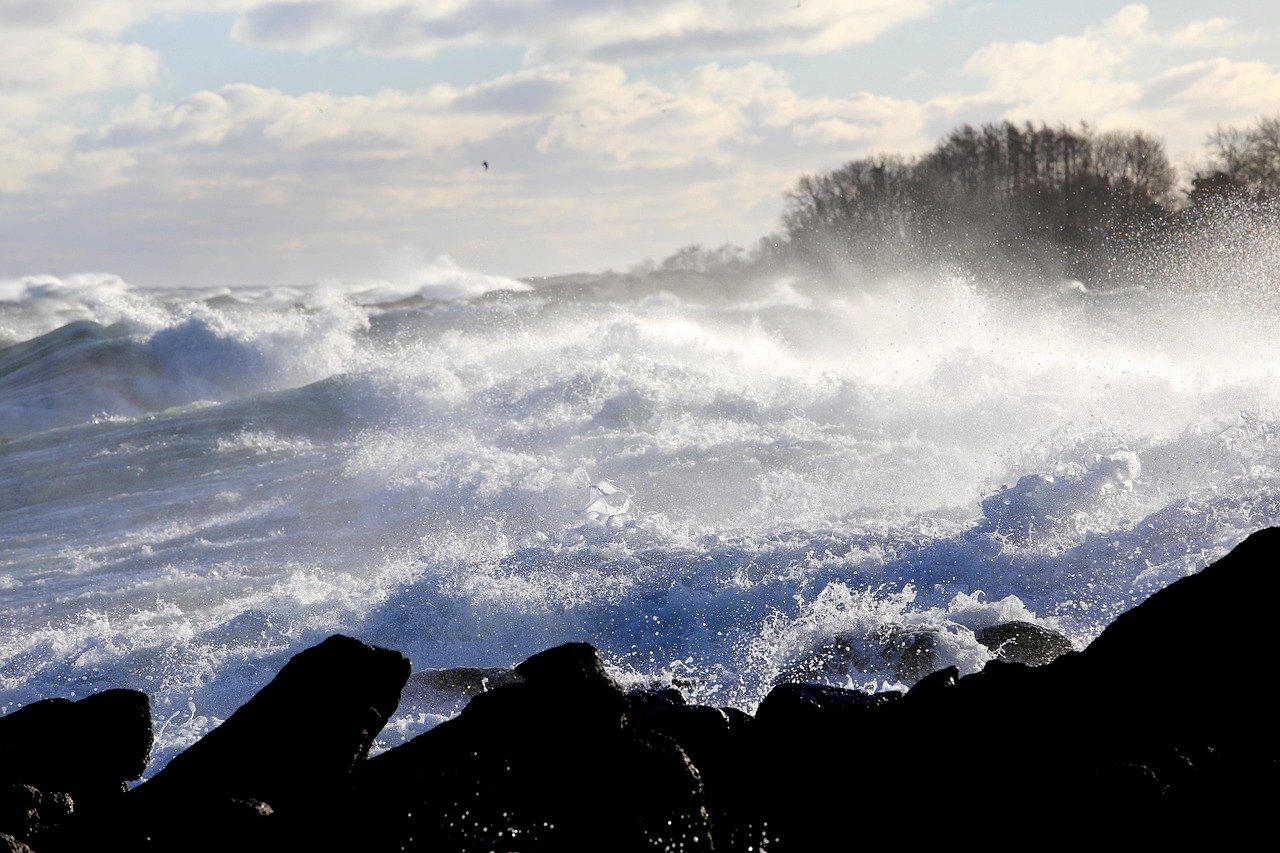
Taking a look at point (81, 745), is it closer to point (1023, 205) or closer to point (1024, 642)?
point (1024, 642)

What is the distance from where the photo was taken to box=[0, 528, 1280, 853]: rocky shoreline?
4.16 meters

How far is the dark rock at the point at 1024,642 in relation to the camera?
688cm

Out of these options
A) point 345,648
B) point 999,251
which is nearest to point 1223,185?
point 999,251

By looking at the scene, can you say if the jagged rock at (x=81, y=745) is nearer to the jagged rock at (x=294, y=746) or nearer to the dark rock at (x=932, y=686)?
the jagged rock at (x=294, y=746)

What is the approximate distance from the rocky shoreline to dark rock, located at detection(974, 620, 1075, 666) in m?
1.96

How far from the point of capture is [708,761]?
4.68 meters

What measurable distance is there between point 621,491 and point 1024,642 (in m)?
7.40

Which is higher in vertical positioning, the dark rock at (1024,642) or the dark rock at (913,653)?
the dark rock at (913,653)

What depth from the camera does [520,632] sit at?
27.9ft

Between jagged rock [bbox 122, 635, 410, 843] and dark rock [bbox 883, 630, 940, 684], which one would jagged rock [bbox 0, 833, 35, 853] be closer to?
jagged rock [bbox 122, 635, 410, 843]

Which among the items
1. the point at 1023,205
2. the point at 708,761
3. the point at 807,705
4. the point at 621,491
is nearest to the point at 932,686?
the point at 807,705

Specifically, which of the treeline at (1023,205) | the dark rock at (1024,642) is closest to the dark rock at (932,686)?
the dark rock at (1024,642)

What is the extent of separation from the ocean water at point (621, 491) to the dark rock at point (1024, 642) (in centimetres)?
14

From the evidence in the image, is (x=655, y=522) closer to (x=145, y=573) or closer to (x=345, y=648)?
(x=145, y=573)
